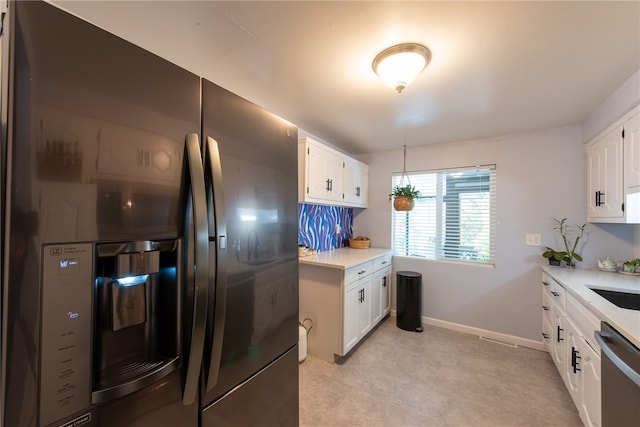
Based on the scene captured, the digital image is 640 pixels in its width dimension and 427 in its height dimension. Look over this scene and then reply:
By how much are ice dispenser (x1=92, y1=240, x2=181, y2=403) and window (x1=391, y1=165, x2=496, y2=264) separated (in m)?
3.28

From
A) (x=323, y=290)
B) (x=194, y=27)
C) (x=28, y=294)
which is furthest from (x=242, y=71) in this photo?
(x=323, y=290)

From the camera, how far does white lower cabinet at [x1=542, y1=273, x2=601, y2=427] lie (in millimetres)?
1483

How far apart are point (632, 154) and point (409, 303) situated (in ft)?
7.54

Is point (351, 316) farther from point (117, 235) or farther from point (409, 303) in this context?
point (117, 235)

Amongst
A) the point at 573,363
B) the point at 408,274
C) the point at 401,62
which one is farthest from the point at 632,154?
the point at 408,274

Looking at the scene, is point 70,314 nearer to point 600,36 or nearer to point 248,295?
point 248,295

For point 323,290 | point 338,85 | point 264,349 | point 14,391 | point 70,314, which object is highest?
point 338,85

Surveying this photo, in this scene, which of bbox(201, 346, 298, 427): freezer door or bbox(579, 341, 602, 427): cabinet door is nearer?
bbox(201, 346, 298, 427): freezer door

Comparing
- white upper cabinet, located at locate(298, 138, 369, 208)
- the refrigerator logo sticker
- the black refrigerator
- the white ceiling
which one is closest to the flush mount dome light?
the white ceiling

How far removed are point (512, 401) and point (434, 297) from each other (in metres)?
1.42

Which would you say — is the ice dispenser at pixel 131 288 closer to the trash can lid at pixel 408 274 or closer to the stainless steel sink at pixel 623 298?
the stainless steel sink at pixel 623 298

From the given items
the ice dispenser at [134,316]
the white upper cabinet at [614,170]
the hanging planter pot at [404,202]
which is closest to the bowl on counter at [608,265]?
the white upper cabinet at [614,170]

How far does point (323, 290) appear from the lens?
2533 millimetres

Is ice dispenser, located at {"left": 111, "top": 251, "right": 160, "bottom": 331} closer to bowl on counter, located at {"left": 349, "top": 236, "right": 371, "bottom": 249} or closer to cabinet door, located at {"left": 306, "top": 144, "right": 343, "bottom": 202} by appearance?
cabinet door, located at {"left": 306, "top": 144, "right": 343, "bottom": 202}
